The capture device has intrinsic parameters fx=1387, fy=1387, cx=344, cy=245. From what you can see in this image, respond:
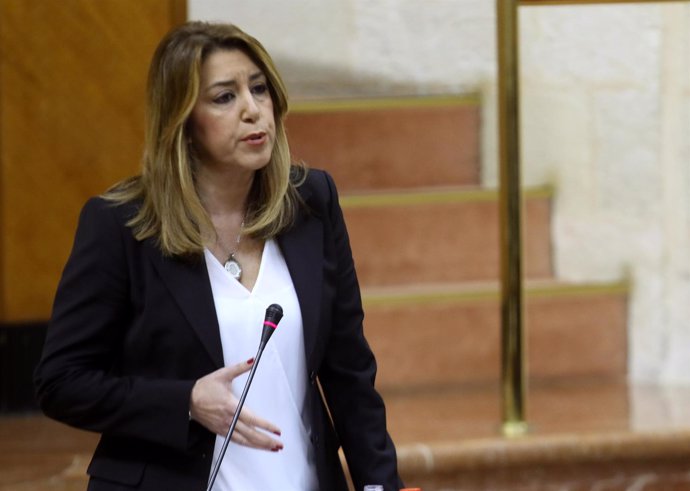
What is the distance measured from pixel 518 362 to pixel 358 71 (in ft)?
6.76

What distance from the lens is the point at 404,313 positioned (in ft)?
13.7

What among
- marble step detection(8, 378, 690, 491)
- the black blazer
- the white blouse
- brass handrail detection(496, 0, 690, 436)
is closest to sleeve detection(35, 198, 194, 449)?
the black blazer

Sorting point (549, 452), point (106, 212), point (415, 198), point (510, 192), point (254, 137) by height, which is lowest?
point (549, 452)

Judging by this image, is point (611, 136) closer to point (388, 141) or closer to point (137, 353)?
point (388, 141)

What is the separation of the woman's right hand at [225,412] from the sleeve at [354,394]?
224 mm

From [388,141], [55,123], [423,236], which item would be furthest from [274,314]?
[388,141]

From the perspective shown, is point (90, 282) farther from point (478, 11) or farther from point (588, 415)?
point (478, 11)

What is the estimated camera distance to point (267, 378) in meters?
2.08

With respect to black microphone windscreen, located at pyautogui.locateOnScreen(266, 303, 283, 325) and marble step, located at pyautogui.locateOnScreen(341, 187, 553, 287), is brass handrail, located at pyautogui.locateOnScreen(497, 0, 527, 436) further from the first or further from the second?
black microphone windscreen, located at pyautogui.locateOnScreen(266, 303, 283, 325)

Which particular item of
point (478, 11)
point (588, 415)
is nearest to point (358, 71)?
point (478, 11)

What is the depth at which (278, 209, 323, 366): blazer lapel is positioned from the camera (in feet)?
6.87

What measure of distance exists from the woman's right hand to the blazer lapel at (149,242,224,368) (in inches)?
2.8

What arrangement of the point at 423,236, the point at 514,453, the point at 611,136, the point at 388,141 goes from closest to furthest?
the point at 514,453 < the point at 423,236 < the point at 611,136 < the point at 388,141

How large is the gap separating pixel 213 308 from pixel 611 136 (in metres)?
2.87
